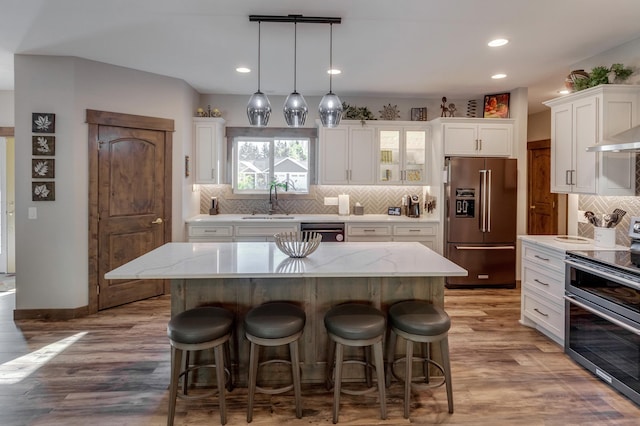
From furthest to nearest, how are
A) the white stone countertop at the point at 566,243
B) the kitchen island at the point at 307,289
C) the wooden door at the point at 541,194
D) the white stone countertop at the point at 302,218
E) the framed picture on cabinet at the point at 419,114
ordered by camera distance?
1. the wooden door at the point at 541,194
2. the framed picture on cabinet at the point at 419,114
3. the white stone countertop at the point at 302,218
4. the white stone countertop at the point at 566,243
5. the kitchen island at the point at 307,289

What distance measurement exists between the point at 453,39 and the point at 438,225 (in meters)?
2.52

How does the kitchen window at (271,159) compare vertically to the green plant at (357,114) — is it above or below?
below

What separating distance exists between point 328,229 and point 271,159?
140 centimetres

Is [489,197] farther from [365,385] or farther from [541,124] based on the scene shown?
[365,385]

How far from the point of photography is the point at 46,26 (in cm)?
321

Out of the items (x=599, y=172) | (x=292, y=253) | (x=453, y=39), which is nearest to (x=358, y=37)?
(x=453, y=39)

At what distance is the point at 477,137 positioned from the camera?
523cm

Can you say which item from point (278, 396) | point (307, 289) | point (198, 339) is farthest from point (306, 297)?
point (198, 339)

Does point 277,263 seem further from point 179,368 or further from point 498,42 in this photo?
point 498,42

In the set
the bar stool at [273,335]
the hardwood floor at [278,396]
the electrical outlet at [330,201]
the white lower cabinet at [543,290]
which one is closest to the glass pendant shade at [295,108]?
the bar stool at [273,335]

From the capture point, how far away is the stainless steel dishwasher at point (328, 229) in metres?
5.04

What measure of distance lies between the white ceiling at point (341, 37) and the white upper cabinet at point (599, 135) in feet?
1.76

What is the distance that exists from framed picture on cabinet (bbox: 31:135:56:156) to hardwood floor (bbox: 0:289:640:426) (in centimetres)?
176

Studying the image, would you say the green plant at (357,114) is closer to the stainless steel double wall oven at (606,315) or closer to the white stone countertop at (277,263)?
the white stone countertop at (277,263)
